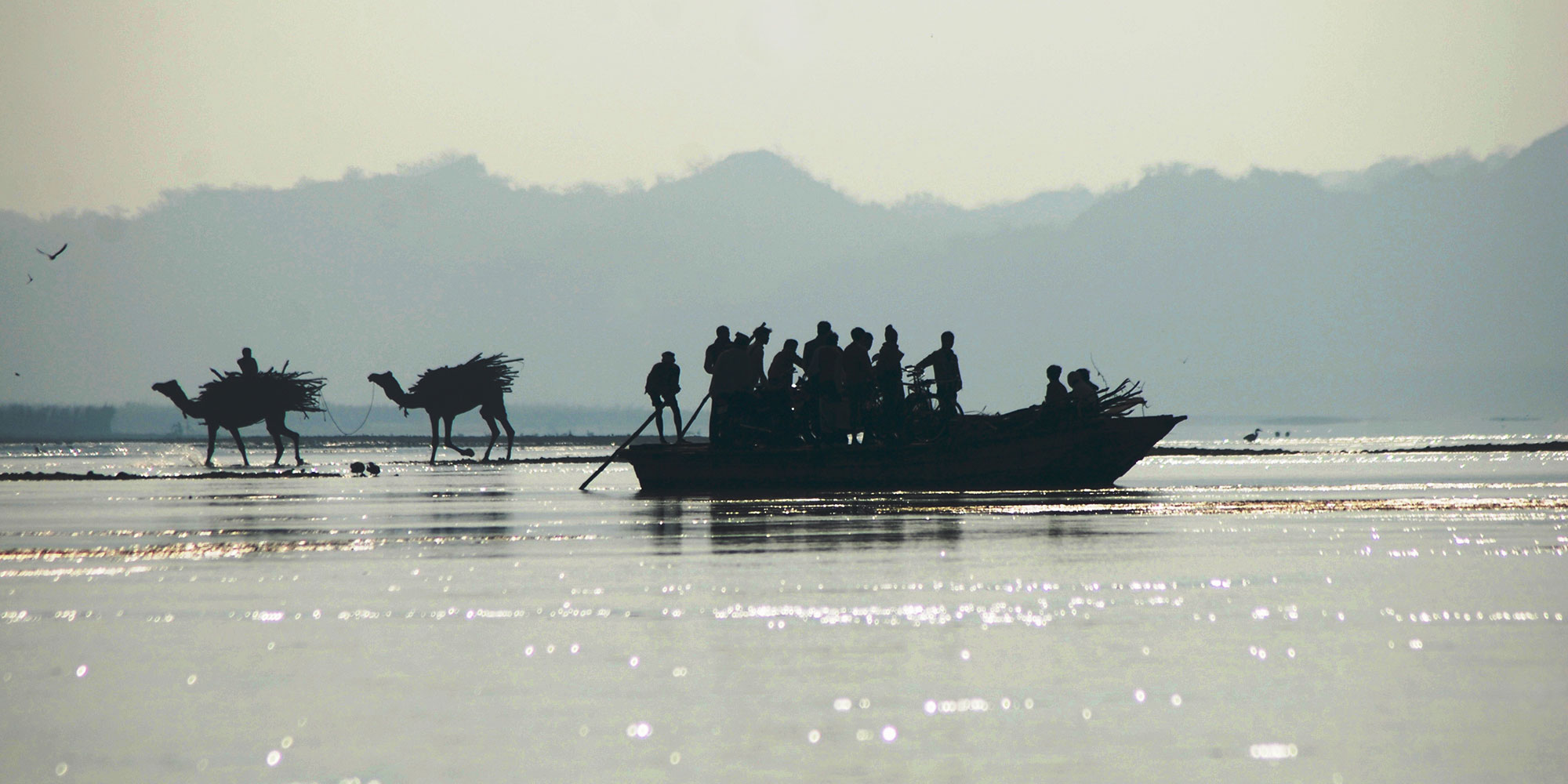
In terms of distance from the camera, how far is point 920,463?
82.2ft

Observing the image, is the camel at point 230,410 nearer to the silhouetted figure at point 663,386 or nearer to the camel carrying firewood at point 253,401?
the camel carrying firewood at point 253,401

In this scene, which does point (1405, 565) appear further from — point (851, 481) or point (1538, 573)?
point (851, 481)

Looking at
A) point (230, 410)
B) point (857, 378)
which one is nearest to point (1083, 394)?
point (857, 378)

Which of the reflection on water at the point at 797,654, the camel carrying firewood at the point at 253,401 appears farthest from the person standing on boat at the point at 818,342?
the camel carrying firewood at the point at 253,401

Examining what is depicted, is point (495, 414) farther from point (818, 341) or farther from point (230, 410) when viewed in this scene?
point (818, 341)

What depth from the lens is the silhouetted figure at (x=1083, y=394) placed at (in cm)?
2584

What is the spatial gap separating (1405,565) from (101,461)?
51155mm

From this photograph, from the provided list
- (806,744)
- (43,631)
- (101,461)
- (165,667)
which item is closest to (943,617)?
(806,744)

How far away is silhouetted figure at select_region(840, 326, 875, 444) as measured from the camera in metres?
24.3

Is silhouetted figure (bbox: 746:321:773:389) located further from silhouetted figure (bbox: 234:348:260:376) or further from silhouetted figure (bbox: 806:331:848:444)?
silhouetted figure (bbox: 234:348:260:376)

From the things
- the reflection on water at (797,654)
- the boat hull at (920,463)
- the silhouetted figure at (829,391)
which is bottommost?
the reflection on water at (797,654)

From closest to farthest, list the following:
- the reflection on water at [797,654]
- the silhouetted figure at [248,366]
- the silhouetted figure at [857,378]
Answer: the reflection on water at [797,654], the silhouetted figure at [857,378], the silhouetted figure at [248,366]

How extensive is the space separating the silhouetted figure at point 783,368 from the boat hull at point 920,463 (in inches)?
42.2

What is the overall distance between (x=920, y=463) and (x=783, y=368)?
2.48 m
